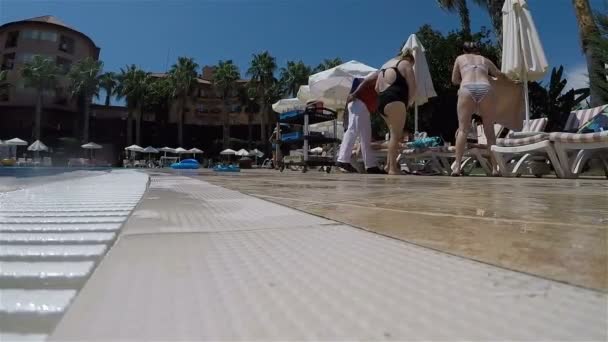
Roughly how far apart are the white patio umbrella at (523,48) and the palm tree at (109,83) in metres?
34.9

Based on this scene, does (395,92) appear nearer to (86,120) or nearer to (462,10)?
(462,10)

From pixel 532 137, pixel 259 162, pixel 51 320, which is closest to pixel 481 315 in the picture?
pixel 51 320

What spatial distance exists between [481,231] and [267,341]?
91 centimetres

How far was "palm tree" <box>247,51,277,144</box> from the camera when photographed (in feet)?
118

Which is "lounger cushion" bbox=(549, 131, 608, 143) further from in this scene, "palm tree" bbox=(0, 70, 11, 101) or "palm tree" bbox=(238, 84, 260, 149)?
"palm tree" bbox=(0, 70, 11, 101)

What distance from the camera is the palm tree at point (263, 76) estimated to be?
3584 cm

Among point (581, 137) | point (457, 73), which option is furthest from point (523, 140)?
point (457, 73)

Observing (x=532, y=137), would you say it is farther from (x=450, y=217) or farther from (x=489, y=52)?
(x=489, y=52)

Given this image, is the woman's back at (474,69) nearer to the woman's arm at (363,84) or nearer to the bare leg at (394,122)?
the bare leg at (394,122)

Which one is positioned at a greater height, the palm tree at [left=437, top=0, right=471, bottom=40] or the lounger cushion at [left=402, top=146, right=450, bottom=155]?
the palm tree at [left=437, top=0, right=471, bottom=40]

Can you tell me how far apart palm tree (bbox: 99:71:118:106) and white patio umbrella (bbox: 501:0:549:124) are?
Result: 114 ft

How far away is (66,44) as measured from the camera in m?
37.2

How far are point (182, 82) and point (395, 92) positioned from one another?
31837 millimetres

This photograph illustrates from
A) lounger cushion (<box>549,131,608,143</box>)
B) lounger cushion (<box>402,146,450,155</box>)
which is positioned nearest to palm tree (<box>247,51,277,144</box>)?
lounger cushion (<box>402,146,450,155</box>)
